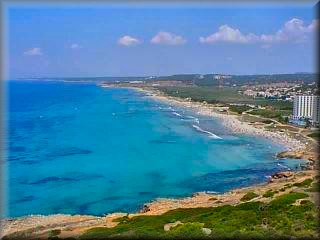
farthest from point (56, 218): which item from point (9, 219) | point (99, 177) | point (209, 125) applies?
point (209, 125)

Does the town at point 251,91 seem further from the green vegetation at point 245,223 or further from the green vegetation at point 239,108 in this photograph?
the green vegetation at point 245,223

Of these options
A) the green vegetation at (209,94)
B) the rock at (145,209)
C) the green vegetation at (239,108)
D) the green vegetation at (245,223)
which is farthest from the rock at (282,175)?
the green vegetation at (209,94)

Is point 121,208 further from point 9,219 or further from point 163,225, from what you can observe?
→ point 163,225

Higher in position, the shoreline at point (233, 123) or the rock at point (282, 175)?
the shoreline at point (233, 123)

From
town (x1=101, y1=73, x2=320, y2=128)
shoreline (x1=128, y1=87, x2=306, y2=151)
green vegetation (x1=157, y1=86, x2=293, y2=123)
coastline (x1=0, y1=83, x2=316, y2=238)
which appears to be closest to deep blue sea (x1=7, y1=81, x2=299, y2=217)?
shoreline (x1=128, y1=87, x2=306, y2=151)

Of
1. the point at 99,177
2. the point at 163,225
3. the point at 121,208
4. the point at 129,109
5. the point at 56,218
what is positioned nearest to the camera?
the point at 163,225

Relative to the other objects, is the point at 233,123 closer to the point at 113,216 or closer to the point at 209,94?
the point at 209,94
